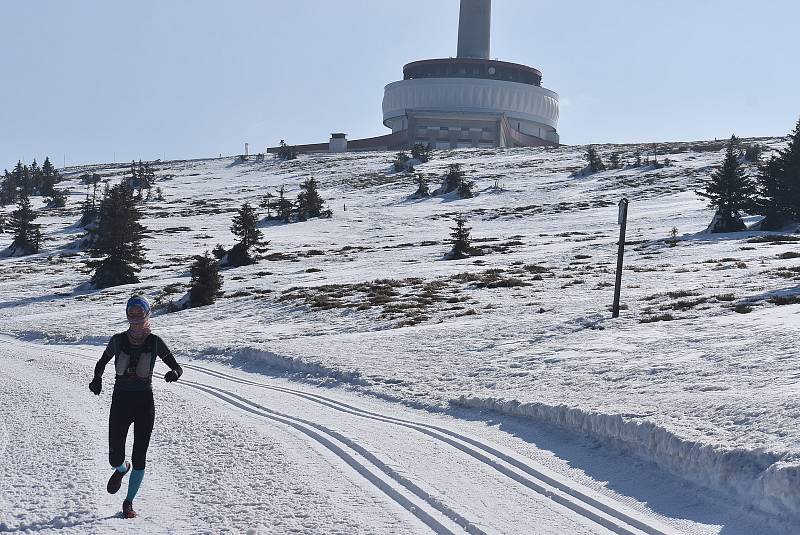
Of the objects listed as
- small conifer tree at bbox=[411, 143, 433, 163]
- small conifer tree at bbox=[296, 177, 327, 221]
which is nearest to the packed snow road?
small conifer tree at bbox=[296, 177, 327, 221]

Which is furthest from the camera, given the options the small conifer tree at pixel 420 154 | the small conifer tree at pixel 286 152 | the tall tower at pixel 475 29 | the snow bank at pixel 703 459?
the tall tower at pixel 475 29

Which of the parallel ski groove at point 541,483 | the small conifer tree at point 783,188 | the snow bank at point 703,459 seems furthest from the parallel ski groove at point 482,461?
the small conifer tree at point 783,188

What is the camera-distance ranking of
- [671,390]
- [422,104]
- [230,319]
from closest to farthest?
[671,390] < [230,319] < [422,104]

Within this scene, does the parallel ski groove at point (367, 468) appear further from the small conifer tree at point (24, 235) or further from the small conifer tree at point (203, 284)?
the small conifer tree at point (24, 235)

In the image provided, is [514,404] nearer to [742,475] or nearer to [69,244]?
[742,475]

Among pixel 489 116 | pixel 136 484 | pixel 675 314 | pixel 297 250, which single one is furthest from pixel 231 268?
pixel 489 116

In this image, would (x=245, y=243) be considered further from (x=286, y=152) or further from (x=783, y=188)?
(x=286, y=152)

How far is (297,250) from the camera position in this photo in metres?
56.2

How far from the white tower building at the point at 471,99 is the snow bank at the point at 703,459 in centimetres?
14228

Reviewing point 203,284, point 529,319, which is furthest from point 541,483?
point 203,284

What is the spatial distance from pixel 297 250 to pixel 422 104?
11660 cm

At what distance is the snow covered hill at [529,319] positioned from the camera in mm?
11289

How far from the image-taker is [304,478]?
934 centimetres

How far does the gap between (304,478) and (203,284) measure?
1101 inches
